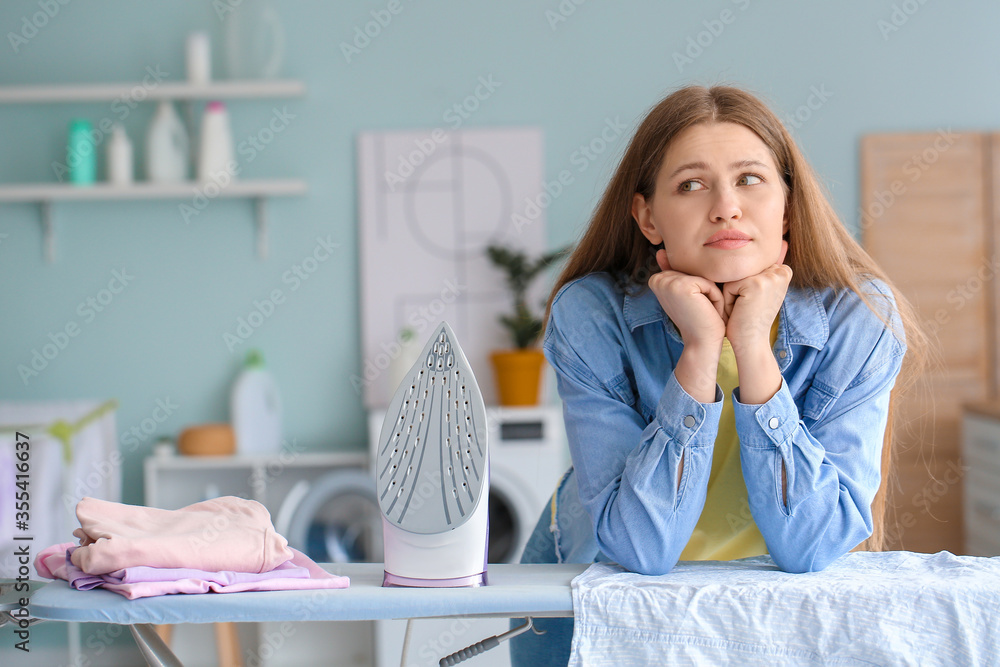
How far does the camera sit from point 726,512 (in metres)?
1.14

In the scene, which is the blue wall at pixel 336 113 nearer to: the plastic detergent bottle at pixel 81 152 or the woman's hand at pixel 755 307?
the plastic detergent bottle at pixel 81 152

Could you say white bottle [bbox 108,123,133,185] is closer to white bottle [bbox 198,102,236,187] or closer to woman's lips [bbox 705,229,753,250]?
white bottle [bbox 198,102,236,187]

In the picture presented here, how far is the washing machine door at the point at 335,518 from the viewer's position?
2.89 meters

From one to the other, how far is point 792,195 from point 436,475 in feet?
1.94

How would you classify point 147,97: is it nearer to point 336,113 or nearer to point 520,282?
point 336,113

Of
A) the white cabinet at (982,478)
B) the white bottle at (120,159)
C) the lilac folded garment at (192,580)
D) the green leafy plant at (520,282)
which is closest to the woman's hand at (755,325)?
the lilac folded garment at (192,580)

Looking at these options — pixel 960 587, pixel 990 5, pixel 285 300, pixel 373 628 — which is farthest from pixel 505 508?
pixel 990 5

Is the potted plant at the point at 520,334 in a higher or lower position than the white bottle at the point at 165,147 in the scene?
lower

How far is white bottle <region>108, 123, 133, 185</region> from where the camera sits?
121 inches

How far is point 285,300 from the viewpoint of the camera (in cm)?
325

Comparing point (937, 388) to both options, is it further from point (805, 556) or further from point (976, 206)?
point (805, 556)

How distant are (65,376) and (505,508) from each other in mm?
1651

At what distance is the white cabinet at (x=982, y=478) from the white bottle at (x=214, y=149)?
264 cm

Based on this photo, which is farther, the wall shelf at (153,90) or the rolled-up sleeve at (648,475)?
the wall shelf at (153,90)
